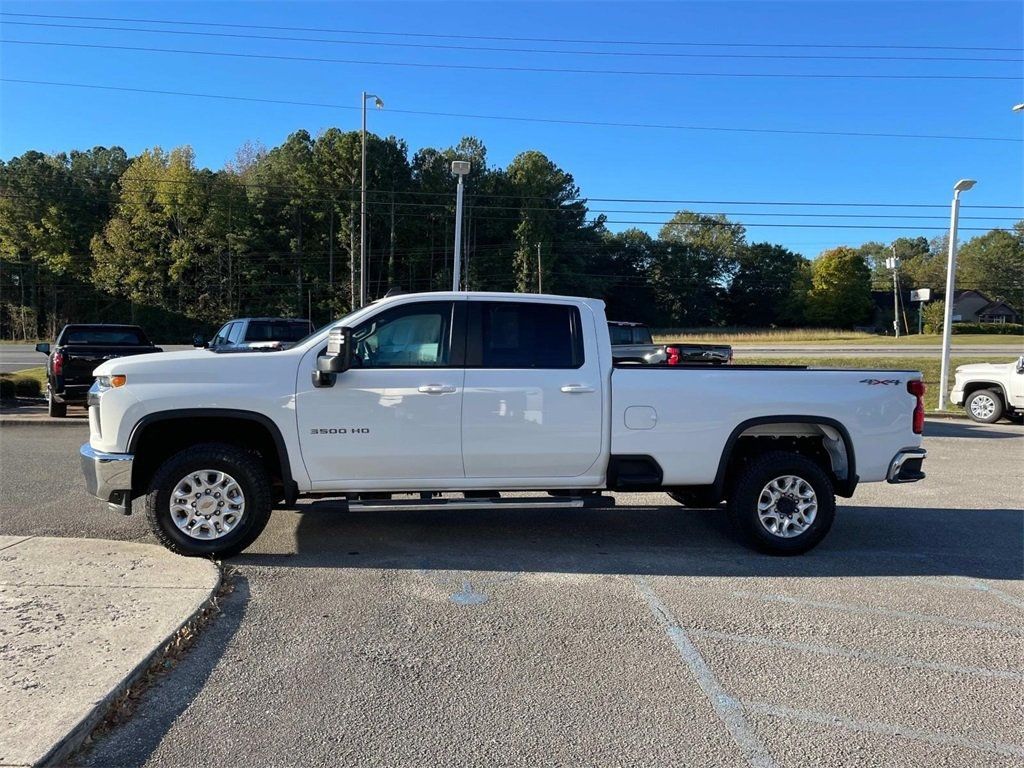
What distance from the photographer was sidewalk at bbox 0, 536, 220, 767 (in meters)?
Answer: 2.93

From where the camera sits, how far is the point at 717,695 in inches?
134

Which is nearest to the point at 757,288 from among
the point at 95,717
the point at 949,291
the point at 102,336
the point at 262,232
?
the point at 262,232

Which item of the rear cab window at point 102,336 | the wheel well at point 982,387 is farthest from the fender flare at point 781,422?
the rear cab window at point 102,336

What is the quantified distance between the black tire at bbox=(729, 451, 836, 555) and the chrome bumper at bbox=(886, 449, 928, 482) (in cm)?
57

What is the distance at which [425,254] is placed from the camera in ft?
217

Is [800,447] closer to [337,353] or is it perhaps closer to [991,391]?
[337,353]

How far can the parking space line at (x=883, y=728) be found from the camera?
2984 millimetres

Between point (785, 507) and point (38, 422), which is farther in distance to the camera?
point (38, 422)

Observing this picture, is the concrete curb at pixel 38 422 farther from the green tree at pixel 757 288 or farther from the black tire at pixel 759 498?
the green tree at pixel 757 288

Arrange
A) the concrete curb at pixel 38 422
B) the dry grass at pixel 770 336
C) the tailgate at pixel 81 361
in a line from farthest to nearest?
the dry grass at pixel 770 336, the tailgate at pixel 81 361, the concrete curb at pixel 38 422

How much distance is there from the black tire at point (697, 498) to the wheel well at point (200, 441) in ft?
11.2

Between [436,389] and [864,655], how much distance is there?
322cm

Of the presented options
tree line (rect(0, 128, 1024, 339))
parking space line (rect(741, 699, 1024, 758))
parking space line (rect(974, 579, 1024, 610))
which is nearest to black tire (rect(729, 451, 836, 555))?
parking space line (rect(974, 579, 1024, 610))

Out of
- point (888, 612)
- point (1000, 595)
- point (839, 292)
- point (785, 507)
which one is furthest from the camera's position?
point (839, 292)
